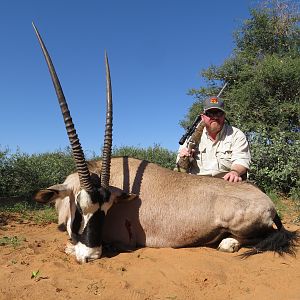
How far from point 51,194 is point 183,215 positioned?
4.81ft

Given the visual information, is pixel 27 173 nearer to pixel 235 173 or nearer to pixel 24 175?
pixel 24 175

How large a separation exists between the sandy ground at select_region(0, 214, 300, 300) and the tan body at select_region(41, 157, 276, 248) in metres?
0.18

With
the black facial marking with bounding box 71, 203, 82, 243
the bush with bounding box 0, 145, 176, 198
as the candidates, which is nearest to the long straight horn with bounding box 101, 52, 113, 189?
the black facial marking with bounding box 71, 203, 82, 243

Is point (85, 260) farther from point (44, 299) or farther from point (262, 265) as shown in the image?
point (262, 265)

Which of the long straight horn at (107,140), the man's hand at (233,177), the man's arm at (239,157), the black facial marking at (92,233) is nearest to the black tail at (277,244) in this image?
the man's hand at (233,177)

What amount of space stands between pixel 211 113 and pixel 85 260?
288 cm

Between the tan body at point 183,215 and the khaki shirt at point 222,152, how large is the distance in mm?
967

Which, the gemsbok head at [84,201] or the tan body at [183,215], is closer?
the gemsbok head at [84,201]

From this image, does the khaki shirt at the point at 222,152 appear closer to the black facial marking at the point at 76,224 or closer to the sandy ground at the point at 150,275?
the sandy ground at the point at 150,275

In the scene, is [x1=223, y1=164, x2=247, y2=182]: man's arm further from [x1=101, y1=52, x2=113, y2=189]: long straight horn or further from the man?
[x1=101, y1=52, x2=113, y2=189]: long straight horn

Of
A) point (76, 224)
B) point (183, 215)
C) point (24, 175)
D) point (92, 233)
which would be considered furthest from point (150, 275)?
point (24, 175)

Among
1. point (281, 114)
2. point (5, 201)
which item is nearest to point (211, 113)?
point (5, 201)

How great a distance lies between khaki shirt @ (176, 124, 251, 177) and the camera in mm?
5516

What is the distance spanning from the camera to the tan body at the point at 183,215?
436 centimetres
